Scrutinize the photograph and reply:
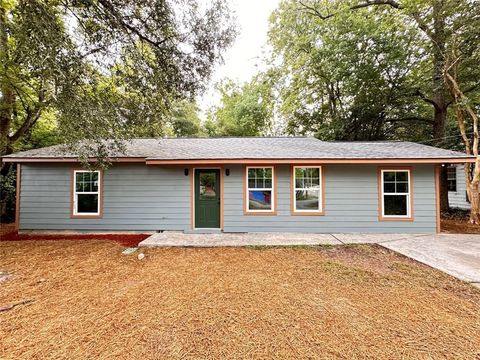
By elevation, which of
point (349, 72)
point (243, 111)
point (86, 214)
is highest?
point (243, 111)

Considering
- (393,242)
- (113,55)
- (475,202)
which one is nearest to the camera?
(113,55)

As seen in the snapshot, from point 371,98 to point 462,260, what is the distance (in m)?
9.76

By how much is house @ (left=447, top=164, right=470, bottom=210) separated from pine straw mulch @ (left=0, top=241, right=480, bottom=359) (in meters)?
10.6

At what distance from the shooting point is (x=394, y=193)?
654 cm

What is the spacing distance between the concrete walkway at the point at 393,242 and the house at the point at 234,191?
39 centimetres

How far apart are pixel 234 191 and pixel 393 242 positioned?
454 centimetres

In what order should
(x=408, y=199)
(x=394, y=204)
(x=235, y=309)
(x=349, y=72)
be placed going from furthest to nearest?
(x=349, y=72) < (x=394, y=204) < (x=408, y=199) < (x=235, y=309)

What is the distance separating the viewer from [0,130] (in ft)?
26.9

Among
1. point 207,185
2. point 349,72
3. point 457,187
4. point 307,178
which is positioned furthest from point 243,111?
point 457,187

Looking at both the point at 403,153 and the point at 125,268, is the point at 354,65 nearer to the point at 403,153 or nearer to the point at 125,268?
the point at 403,153

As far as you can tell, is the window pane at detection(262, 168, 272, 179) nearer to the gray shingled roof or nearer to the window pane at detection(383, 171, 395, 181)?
the gray shingled roof

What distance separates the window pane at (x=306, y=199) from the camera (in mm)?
6723

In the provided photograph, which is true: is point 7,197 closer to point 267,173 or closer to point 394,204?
point 267,173

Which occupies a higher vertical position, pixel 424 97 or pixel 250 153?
pixel 424 97
